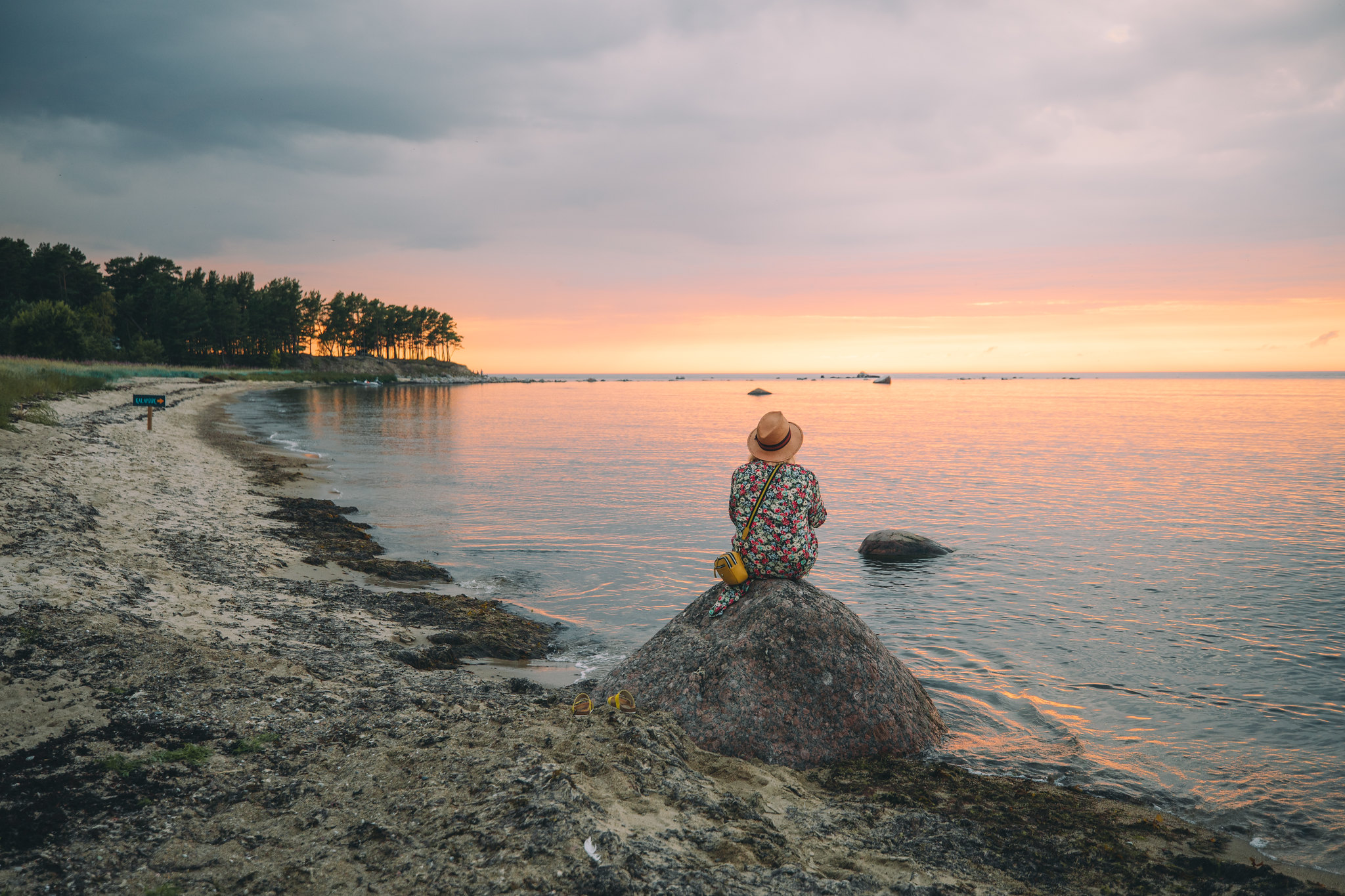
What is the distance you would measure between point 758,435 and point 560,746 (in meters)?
3.59

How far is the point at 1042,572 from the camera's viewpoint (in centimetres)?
1571

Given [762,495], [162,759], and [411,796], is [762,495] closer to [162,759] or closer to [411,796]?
[411,796]

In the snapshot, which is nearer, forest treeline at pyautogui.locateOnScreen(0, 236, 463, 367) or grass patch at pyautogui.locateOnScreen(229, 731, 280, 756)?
grass patch at pyautogui.locateOnScreen(229, 731, 280, 756)

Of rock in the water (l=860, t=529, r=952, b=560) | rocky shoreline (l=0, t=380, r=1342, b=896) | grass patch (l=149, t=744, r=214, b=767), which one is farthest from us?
rock in the water (l=860, t=529, r=952, b=560)

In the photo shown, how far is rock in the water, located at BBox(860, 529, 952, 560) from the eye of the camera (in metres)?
16.9

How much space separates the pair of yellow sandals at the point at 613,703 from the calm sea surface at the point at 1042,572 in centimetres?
330

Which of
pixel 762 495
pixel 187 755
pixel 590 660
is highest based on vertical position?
pixel 762 495

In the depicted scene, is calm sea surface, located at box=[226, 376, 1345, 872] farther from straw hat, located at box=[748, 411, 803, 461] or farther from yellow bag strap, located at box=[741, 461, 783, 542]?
straw hat, located at box=[748, 411, 803, 461]

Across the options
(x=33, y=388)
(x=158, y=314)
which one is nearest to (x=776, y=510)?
(x=33, y=388)

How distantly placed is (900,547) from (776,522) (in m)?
10.6

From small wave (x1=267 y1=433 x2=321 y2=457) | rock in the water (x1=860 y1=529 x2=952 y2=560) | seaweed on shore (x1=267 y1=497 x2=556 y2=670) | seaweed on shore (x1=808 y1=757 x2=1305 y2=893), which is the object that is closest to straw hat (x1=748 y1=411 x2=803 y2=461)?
seaweed on shore (x1=808 y1=757 x2=1305 y2=893)

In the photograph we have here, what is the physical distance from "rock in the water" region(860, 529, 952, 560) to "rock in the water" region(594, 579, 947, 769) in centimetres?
948

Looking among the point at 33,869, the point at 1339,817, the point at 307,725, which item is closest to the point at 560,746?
the point at 307,725

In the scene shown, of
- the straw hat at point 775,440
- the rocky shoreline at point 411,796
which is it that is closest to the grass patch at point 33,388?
the rocky shoreline at point 411,796
